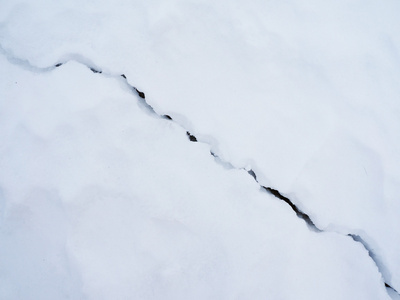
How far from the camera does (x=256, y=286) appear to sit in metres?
A: 0.83

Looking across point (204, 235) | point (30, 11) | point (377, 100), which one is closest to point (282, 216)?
point (204, 235)

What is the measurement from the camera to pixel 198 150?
3.11 ft

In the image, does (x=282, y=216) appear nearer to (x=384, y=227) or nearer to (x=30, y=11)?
(x=384, y=227)

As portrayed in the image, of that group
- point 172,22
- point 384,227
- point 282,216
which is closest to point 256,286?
point 282,216

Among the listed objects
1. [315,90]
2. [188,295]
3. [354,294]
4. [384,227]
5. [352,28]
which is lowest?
[188,295]

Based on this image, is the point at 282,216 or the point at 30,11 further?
the point at 30,11

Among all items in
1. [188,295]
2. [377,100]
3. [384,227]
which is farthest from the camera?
[377,100]

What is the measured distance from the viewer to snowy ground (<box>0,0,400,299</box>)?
843mm

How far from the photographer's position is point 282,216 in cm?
92

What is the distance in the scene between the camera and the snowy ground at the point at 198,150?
2.77 ft

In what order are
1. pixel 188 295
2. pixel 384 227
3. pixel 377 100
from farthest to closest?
1. pixel 377 100
2. pixel 384 227
3. pixel 188 295

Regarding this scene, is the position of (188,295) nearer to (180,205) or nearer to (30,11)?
(180,205)

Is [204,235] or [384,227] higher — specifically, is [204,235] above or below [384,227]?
below

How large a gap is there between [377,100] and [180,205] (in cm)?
84
